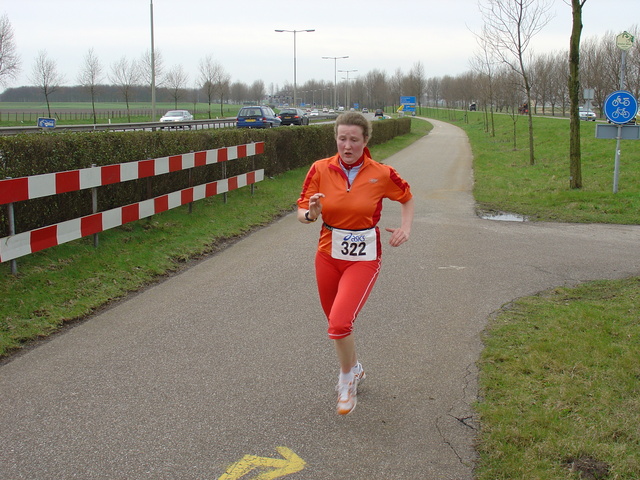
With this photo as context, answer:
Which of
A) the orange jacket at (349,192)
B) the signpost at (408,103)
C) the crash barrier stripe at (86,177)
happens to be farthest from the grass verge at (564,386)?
the signpost at (408,103)

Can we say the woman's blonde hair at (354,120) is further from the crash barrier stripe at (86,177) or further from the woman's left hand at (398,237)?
the crash barrier stripe at (86,177)

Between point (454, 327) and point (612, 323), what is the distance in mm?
1309

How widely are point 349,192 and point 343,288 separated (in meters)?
0.60

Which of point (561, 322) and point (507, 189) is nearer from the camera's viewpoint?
point (561, 322)

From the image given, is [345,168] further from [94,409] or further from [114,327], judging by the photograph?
[114,327]

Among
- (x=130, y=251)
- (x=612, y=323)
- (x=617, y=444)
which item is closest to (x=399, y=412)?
(x=617, y=444)

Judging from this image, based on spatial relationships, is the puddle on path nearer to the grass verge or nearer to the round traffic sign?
the round traffic sign

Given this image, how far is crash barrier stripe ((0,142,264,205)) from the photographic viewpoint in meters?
6.53

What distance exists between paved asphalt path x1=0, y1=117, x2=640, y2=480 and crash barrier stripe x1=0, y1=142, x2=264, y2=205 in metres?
1.48

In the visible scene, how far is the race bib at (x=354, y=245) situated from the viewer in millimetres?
4176

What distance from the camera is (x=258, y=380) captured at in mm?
4582

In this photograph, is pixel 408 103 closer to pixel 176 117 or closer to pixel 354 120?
pixel 176 117

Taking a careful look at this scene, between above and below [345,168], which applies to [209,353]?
below

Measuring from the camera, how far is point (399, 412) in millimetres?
4109
